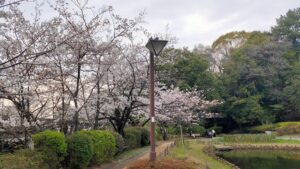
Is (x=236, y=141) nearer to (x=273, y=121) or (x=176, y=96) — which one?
(x=176, y=96)

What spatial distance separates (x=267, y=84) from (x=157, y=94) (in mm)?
25900

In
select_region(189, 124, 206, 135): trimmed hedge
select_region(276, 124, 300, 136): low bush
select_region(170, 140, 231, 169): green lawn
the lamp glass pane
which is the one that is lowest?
select_region(170, 140, 231, 169): green lawn

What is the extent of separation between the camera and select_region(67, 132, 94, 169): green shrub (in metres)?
11.8

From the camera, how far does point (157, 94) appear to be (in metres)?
23.7

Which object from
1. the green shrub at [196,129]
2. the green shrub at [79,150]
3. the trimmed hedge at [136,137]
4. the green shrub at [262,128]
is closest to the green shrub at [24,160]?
the green shrub at [79,150]

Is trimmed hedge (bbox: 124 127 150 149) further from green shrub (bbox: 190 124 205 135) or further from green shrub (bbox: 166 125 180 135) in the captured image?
green shrub (bbox: 190 124 205 135)

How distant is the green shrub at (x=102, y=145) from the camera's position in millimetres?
13297

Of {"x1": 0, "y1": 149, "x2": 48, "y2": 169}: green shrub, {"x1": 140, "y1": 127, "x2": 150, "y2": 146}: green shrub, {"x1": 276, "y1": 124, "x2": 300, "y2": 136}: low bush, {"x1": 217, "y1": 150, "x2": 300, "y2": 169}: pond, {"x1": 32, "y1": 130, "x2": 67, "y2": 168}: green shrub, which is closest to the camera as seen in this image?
{"x1": 0, "y1": 149, "x2": 48, "y2": 169}: green shrub

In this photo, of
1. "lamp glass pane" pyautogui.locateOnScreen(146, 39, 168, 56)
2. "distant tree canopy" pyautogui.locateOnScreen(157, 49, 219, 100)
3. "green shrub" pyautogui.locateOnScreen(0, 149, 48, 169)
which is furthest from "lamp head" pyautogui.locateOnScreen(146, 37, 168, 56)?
"distant tree canopy" pyautogui.locateOnScreen(157, 49, 219, 100)

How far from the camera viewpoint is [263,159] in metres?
22.6

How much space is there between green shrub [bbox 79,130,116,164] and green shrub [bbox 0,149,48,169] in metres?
3.40

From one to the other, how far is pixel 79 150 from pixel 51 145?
1.80 m

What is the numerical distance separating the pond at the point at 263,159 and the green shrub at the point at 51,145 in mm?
11839

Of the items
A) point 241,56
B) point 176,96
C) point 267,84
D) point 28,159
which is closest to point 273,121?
point 267,84
